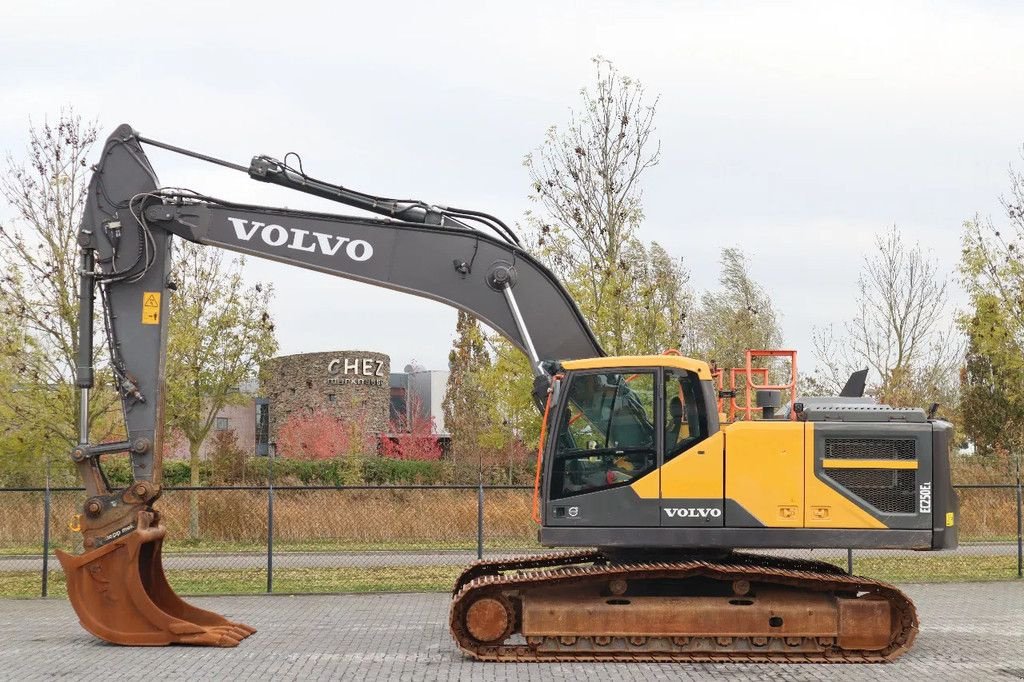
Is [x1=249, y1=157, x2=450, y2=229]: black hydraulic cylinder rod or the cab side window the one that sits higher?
[x1=249, y1=157, x2=450, y2=229]: black hydraulic cylinder rod

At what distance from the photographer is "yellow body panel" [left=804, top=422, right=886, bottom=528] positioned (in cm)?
1142

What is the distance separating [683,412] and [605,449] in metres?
0.79

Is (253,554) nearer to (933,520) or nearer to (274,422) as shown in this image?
(933,520)

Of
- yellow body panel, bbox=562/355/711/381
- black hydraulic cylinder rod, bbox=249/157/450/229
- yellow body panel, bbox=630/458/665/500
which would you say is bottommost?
yellow body panel, bbox=630/458/665/500

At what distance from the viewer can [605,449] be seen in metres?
11.5

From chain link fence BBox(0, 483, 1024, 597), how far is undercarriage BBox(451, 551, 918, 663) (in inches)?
254

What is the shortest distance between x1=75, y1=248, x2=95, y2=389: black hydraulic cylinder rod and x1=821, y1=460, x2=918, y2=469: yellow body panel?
717 centimetres

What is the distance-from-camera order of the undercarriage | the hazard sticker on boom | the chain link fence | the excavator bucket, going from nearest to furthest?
the undercarriage < the excavator bucket < the hazard sticker on boom < the chain link fence

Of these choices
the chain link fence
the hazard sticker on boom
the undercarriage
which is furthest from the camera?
the chain link fence

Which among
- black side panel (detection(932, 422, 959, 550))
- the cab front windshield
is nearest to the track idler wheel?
the cab front windshield

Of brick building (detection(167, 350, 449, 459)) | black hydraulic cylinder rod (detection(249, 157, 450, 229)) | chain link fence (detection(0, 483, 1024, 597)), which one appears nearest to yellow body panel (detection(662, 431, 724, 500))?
black hydraulic cylinder rod (detection(249, 157, 450, 229))

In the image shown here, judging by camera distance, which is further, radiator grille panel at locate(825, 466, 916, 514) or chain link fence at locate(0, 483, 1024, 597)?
chain link fence at locate(0, 483, 1024, 597)

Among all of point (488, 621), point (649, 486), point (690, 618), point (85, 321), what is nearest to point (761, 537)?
point (690, 618)

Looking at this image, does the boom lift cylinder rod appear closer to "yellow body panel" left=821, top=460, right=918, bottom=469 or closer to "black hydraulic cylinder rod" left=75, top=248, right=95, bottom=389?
"yellow body panel" left=821, top=460, right=918, bottom=469
